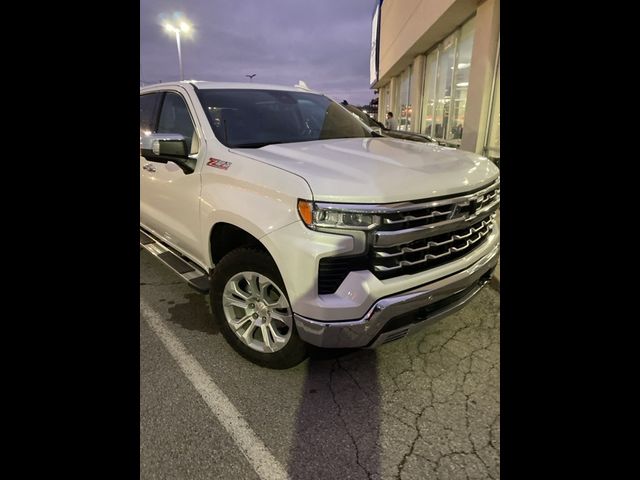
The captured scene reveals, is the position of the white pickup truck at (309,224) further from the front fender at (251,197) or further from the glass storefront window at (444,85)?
the glass storefront window at (444,85)

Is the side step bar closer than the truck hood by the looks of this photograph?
No

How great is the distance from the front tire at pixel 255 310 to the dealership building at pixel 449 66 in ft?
21.8

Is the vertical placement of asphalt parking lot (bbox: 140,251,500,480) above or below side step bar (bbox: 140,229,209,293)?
below

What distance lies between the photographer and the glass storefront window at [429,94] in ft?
43.3

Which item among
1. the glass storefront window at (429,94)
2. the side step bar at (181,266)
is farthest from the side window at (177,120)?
the glass storefront window at (429,94)

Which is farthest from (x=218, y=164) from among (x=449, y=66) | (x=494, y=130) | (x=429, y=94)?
(x=429, y=94)

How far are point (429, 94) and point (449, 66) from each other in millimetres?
2579

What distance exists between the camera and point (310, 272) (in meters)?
1.99

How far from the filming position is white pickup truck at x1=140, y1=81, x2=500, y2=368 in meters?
1.99

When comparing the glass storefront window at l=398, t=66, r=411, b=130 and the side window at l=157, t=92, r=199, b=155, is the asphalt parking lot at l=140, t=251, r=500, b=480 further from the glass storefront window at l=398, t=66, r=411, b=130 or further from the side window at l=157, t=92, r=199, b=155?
the glass storefront window at l=398, t=66, r=411, b=130

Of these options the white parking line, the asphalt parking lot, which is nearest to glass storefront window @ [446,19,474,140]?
the asphalt parking lot

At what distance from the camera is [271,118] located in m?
3.33

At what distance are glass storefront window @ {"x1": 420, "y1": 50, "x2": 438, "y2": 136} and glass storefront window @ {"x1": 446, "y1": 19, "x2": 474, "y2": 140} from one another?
239 cm
